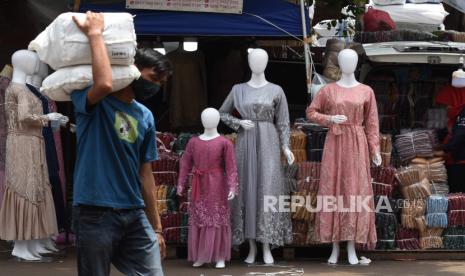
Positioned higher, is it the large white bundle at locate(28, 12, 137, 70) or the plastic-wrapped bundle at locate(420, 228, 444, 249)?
the large white bundle at locate(28, 12, 137, 70)

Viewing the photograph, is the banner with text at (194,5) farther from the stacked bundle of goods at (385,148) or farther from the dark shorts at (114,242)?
the dark shorts at (114,242)

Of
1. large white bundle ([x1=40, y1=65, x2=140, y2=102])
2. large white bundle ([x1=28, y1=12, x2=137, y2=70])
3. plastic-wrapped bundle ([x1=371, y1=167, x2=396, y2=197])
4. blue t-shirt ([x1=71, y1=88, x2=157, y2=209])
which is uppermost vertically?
large white bundle ([x1=28, y1=12, x2=137, y2=70])

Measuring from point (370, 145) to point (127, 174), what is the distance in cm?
444

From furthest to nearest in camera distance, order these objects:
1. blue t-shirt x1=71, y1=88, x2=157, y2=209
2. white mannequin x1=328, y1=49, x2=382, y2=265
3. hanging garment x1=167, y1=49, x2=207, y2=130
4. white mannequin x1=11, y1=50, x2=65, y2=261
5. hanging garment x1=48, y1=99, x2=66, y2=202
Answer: hanging garment x1=167, y1=49, x2=207, y2=130, hanging garment x1=48, y1=99, x2=66, y2=202, white mannequin x1=11, y1=50, x2=65, y2=261, white mannequin x1=328, y1=49, x2=382, y2=265, blue t-shirt x1=71, y1=88, x2=157, y2=209

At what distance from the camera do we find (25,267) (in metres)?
8.61

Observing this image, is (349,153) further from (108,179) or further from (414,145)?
(108,179)

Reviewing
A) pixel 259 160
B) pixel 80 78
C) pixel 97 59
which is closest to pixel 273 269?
pixel 259 160

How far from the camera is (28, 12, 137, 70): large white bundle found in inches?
181

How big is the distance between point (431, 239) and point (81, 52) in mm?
5397

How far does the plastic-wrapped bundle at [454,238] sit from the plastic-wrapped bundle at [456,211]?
69 millimetres

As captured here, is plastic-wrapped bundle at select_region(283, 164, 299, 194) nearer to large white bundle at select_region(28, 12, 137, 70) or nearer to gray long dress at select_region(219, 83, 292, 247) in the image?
gray long dress at select_region(219, 83, 292, 247)

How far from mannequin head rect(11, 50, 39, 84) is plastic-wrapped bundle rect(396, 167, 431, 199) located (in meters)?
3.63

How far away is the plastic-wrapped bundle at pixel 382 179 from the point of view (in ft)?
29.4

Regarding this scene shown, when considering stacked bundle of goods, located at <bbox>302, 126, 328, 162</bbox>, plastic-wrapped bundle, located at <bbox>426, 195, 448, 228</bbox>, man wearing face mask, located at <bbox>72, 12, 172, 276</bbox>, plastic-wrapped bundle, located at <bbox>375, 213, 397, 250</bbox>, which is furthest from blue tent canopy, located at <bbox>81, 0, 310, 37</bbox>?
man wearing face mask, located at <bbox>72, 12, 172, 276</bbox>
